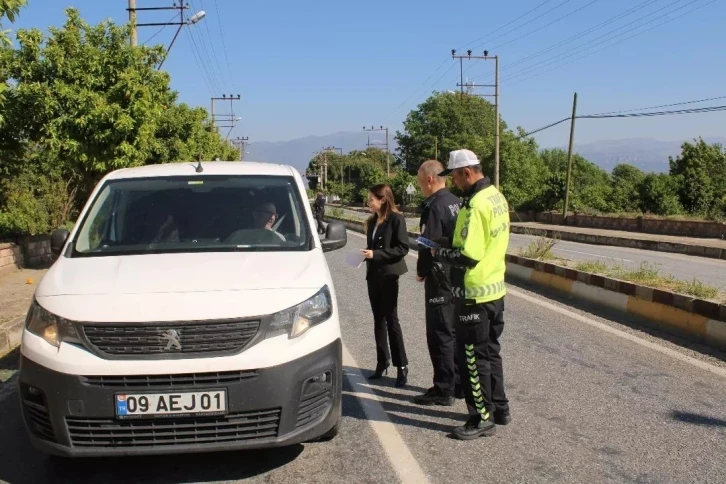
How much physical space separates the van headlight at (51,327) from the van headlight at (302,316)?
3.47 ft

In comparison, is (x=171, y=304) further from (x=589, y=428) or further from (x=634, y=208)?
(x=634, y=208)

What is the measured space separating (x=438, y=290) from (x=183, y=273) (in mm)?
1975

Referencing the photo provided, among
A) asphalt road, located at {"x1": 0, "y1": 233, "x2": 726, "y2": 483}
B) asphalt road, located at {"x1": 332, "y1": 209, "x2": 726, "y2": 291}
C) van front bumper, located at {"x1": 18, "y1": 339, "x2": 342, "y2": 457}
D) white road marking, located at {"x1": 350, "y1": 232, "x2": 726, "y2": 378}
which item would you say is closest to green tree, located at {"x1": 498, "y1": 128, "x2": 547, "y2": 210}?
asphalt road, located at {"x1": 332, "y1": 209, "x2": 726, "y2": 291}

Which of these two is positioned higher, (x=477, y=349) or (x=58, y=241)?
(x=58, y=241)

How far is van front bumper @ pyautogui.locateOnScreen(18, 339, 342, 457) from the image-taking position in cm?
368

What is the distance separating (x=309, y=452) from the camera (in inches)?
176

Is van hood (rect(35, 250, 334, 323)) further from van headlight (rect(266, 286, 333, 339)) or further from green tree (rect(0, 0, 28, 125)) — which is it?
green tree (rect(0, 0, 28, 125))

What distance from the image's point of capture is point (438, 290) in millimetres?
5297

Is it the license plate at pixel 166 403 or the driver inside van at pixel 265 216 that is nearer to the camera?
the license plate at pixel 166 403

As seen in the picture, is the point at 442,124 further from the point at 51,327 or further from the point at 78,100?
the point at 51,327

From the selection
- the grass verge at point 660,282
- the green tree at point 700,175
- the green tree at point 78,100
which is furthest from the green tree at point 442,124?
the grass verge at point 660,282

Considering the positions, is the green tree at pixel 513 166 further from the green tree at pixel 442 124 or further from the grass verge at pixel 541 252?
the grass verge at pixel 541 252

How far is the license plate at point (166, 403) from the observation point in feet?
12.0

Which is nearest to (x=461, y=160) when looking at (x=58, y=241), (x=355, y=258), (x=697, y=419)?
(x=355, y=258)
